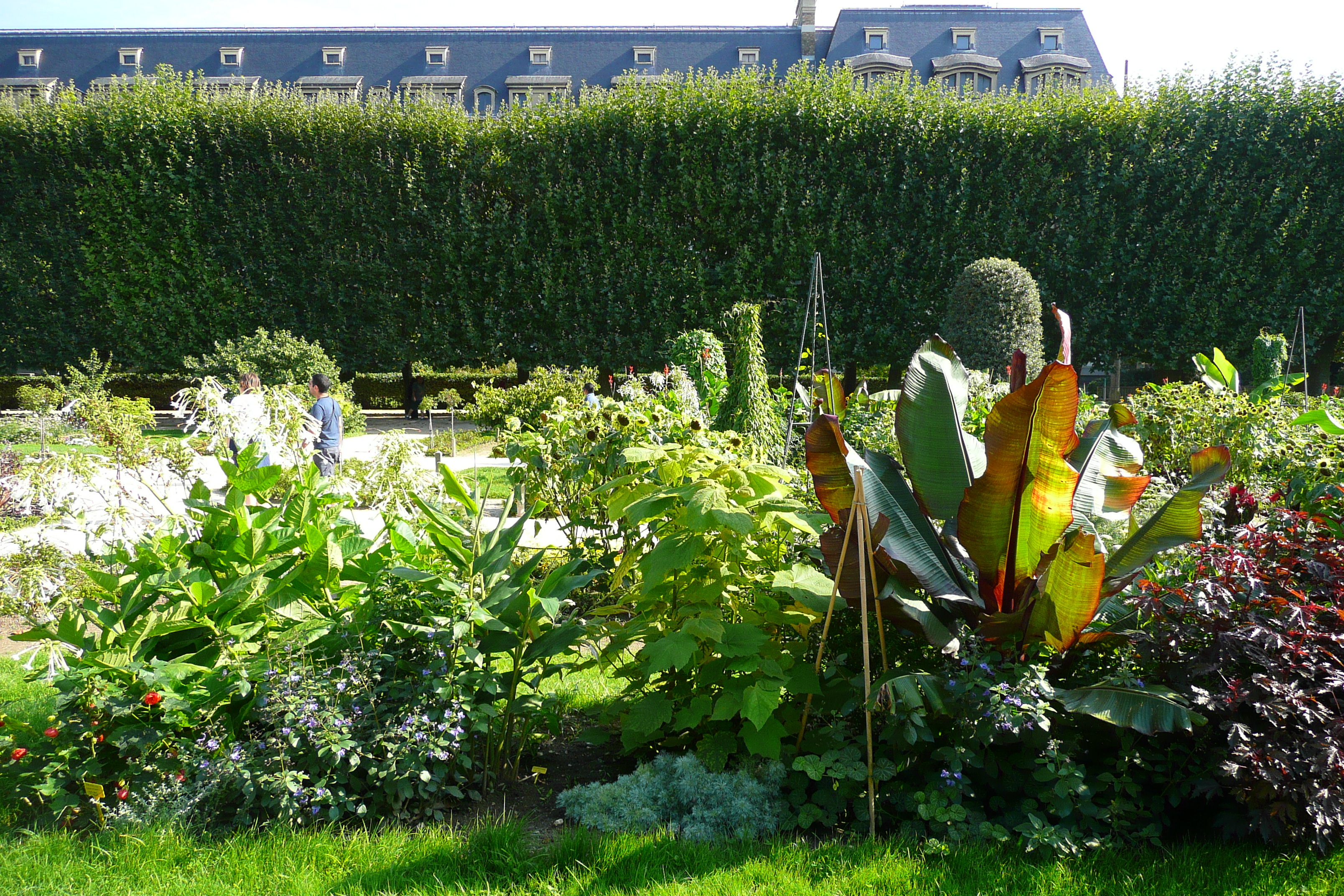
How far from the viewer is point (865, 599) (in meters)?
2.45

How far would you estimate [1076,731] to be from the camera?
2.56 m

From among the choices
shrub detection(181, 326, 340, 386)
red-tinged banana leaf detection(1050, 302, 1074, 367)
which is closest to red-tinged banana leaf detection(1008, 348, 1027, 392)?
red-tinged banana leaf detection(1050, 302, 1074, 367)

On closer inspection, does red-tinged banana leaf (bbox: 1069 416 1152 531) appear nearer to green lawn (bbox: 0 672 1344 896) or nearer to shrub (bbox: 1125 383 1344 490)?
green lawn (bbox: 0 672 1344 896)

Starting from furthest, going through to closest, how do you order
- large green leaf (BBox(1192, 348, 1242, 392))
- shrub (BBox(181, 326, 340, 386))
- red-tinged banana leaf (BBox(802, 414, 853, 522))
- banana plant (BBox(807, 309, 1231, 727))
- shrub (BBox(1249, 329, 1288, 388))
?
shrub (BBox(181, 326, 340, 386))
shrub (BBox(1249, 329, 1288, 388))
large green leaf (BBox(1192, 348, 1242, 392))
red-tinged banana leaf (BBox(802, 414, 853, 522))
banana plant (BBox(807, 309, 1231, 727))

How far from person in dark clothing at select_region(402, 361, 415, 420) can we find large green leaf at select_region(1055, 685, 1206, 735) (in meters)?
18.2

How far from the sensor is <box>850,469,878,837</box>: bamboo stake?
241 cm

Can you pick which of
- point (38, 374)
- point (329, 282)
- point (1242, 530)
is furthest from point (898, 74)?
point (38, 374)

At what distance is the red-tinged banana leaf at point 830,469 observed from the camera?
2625 millimetres

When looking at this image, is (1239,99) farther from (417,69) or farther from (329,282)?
(417,69)

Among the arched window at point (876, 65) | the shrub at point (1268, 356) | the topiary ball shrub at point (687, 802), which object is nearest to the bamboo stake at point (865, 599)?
the topiary ball shrub at point (687, 802)

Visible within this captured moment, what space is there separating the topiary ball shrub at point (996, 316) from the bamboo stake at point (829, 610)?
37.5 feet

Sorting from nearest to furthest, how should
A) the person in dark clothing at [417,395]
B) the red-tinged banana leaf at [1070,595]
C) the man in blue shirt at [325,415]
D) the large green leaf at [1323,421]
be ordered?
1. the red-tinged banana leaf at [1070,595]
2. the large green leaf at [1323,421]
3. the man in blue shirt at [325,415]
4. the person in dark clothing at [417,395]

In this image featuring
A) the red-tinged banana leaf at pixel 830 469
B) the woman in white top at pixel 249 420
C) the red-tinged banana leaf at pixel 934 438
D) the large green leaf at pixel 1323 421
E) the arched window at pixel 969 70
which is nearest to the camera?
the red-tinged banana leaf at pixel 830 469

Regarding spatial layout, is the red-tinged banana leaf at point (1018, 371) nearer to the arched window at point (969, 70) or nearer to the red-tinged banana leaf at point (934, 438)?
the red-tinged banana leaf at point (934, 438)
